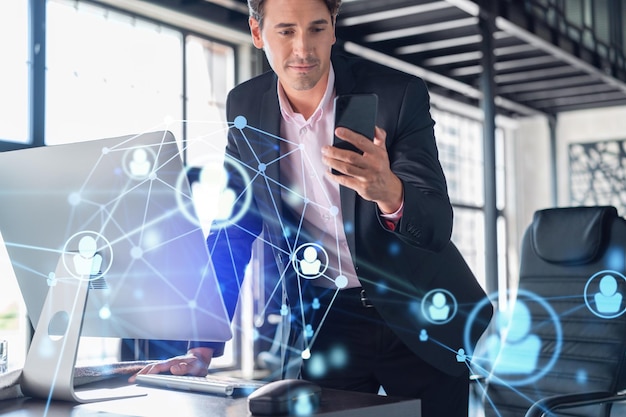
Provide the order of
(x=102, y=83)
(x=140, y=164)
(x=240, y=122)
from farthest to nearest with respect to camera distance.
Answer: (x=102, y=83)
(x=240, y=122)
(x=140, y=164)

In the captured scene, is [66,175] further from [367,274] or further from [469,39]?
[469,39]

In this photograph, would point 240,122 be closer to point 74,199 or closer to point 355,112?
point 74,199

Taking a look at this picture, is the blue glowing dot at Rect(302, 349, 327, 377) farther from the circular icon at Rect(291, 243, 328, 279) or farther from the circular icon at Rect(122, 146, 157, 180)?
the circular icon at Rect(122, 146, 157, 180)

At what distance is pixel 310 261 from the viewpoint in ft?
5.31

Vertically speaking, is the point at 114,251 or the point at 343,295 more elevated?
the point at 114,251

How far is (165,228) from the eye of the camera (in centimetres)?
122

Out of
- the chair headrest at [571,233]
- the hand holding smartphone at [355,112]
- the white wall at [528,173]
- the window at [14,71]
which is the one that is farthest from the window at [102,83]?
the white wall at [528,173]

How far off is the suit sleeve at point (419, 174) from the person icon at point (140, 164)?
17.4 inches

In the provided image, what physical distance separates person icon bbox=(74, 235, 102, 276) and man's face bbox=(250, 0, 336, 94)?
52 cm

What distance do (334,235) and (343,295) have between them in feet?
0.43

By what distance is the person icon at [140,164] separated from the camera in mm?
1210

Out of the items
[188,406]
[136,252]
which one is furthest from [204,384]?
[136,252]

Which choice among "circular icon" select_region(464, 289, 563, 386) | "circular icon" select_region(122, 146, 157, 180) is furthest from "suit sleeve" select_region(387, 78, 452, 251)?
"circular icon" select_region(464, 289, 563, 386)

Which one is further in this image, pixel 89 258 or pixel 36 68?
pixel 36 68
